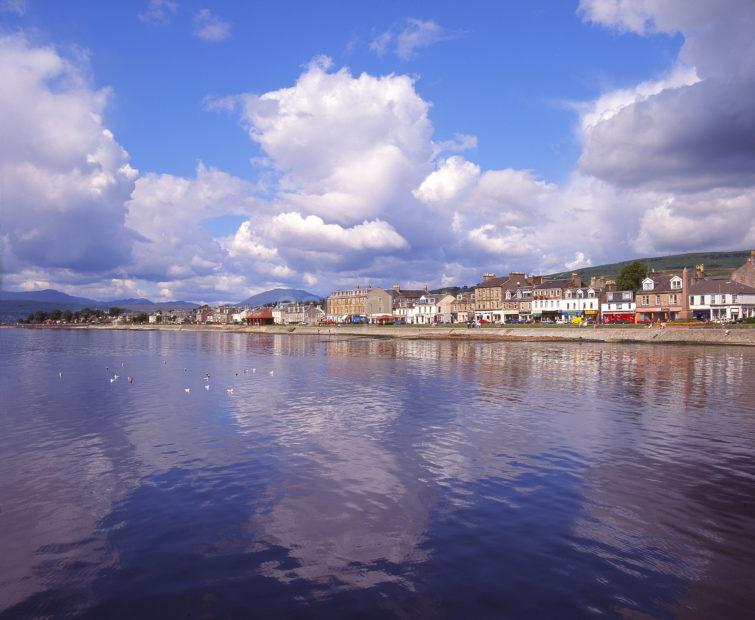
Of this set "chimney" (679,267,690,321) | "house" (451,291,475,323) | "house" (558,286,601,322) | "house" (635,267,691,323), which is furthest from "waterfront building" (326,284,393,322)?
"chimney" (679,267,690,321)

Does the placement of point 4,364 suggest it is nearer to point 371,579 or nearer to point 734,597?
point 371,579

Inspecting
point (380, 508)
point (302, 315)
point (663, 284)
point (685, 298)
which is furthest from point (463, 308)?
point (380, 508)

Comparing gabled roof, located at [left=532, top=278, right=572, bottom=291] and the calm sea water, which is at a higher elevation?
gabled roof, located at [left=532, top=278, right=572, bottom=291]

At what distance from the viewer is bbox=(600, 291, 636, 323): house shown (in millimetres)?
99625

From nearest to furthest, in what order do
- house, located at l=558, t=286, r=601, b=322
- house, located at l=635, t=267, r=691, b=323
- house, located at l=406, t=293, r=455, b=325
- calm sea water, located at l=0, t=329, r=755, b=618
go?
calm sea water, located at l=0, t=329, r=755, b=618 < house, located at l=635, t=267, r=691, b=323 < house, located at l=558, t=286, r=601, b=322 < house, located at l=406, t=293, r=455, b=325

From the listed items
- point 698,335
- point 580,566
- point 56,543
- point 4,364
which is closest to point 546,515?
point 580,566

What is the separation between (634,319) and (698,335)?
27.4m

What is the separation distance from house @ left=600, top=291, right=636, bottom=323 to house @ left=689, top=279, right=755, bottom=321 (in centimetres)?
1048

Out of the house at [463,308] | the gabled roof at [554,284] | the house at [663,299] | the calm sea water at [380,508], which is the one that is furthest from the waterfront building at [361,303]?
the calm sea water at [380,508]

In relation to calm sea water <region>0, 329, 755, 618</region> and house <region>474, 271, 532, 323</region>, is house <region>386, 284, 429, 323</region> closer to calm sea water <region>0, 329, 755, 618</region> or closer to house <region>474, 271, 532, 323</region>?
house <region>474, 271, 532, 323</region>

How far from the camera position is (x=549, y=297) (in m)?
113

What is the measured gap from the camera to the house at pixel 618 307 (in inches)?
3922

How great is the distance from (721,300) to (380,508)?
92473 millimetres

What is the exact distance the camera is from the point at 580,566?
10.2m
